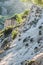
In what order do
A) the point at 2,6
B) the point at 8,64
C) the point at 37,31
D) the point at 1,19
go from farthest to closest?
the point at 2,6, the point at 1,19, the point at 37,31, the point at 8,64

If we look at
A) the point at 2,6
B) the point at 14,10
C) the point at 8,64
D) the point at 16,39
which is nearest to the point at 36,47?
the point at 8,64

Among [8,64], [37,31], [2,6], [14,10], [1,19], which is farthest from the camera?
[2,6]

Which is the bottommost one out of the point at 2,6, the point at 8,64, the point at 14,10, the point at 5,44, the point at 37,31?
the point at 8,64

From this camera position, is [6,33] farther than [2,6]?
No

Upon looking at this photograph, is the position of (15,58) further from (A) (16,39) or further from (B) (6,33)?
(B) (6,33)

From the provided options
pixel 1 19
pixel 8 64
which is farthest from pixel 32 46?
pixel 1 19

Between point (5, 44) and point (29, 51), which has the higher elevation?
point (5, 44)

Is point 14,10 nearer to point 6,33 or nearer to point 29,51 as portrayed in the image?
point 6,33
